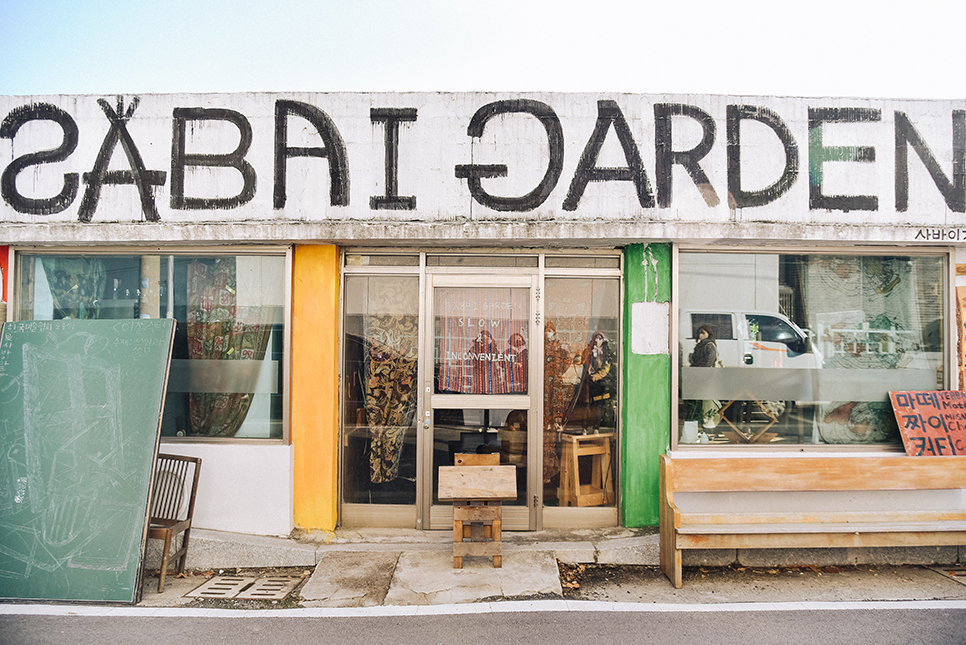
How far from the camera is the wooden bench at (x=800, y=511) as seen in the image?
466cm

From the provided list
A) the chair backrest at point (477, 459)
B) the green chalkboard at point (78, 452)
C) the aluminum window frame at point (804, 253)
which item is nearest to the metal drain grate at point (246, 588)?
the green chalkboard at point (78, 452)

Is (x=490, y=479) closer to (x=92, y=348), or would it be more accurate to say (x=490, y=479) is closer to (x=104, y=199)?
(x=92, y=348)

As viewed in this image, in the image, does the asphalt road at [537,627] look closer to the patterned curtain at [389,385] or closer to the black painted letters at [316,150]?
the patterned curtain at [389,385]

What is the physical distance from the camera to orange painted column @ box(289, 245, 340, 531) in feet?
18.3

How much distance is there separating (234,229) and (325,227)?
0.88 meters

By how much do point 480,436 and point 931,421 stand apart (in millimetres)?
4376

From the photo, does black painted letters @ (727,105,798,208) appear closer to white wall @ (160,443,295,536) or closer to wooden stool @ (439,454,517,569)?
wooden stool @ (439,454,517,569)

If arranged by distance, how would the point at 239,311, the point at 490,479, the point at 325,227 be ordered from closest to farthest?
1. the point at 490,479
2. the point at 325,227
3. the point at 239,311

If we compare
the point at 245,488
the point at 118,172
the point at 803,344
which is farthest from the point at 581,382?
the point at 118,172

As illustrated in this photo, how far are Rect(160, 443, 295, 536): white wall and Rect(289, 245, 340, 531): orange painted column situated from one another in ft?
0.46

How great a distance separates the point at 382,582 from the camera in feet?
15.4

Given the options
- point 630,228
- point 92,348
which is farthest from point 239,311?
point 630,228

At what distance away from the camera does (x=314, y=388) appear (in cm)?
561

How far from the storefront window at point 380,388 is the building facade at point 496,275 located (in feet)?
0.08
